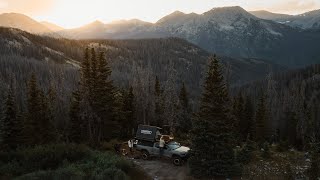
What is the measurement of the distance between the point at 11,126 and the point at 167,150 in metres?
19.2

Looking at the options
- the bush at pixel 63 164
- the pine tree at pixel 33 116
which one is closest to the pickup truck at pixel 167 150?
the bush at pixel 63 164

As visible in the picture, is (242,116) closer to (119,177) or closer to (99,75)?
(99,75)

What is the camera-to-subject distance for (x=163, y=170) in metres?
31.2

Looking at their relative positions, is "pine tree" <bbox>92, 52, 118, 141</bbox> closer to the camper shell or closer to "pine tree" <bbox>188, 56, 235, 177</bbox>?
the camper shell

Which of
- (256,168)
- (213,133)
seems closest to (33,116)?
(213,133)

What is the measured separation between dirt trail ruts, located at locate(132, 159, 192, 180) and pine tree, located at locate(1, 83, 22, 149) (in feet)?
52.5

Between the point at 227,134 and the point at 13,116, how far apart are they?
24818 mm

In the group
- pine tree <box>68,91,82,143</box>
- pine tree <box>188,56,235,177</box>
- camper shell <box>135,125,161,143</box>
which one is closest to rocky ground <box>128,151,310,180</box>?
pine tree <box>188,56,235,177</box>

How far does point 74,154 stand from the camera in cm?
2714

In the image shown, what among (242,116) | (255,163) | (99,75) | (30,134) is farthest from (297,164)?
(242,116)

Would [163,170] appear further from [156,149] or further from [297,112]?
[297,112]

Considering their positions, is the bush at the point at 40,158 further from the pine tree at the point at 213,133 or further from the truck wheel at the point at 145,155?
the pine tree at the point at 213,133

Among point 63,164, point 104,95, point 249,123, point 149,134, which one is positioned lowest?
point 249,123

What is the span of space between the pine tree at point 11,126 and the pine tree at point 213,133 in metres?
21.9
